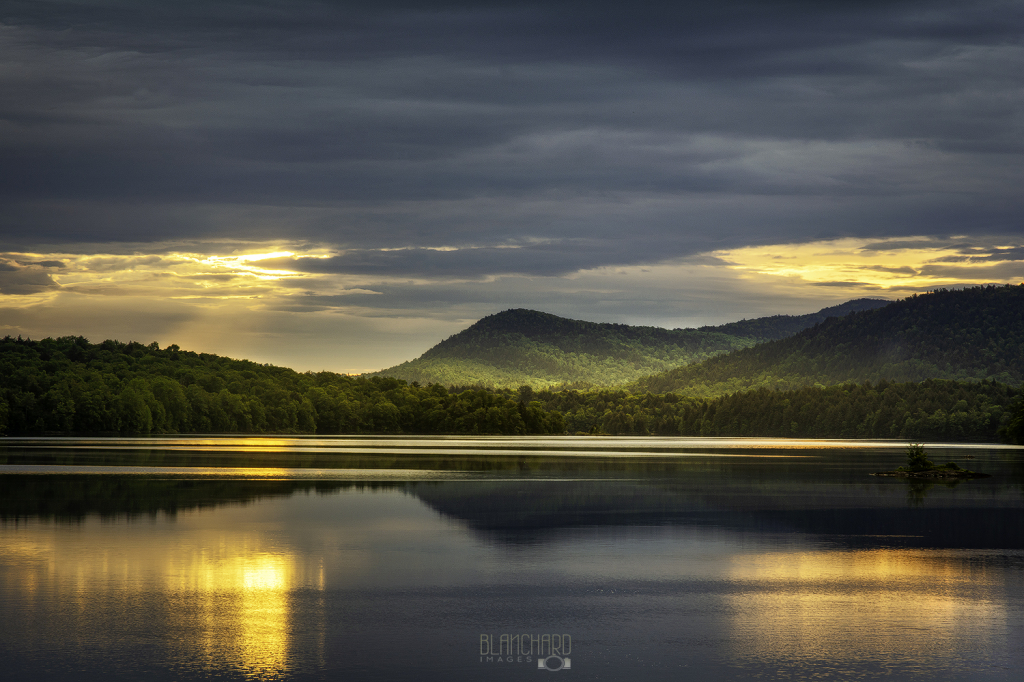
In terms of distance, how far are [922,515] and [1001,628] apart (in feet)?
75.5

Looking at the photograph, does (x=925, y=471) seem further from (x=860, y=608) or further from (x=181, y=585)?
(x=181, y=585)

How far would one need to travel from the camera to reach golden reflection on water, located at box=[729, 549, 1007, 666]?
715 inches

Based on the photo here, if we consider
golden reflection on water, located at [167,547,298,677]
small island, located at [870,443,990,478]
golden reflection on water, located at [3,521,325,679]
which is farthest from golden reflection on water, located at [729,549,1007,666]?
small island, located at [870,443,990,478]

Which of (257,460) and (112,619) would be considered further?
(257,460)

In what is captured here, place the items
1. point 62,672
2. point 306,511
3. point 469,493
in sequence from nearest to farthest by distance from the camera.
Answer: point 62,672, point 306,511, point 469,493

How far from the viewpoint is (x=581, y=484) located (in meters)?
56.4

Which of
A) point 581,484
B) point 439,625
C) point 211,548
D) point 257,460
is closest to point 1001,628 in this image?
point 439,625

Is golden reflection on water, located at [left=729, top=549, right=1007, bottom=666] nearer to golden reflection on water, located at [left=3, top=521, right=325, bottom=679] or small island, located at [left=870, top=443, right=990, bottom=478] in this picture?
golden reflection on water, located at [left=3, top=521, right=325, bottom=679]

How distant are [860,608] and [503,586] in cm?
758

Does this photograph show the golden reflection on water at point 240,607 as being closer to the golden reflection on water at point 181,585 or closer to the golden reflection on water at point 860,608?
the golden reflection on water at point 181,585

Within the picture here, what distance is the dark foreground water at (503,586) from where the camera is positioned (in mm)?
17188

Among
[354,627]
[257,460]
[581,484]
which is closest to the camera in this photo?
[354,627]

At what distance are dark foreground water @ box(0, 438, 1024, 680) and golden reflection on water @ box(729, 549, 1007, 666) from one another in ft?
0.27

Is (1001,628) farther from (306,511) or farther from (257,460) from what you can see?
(257,460)
